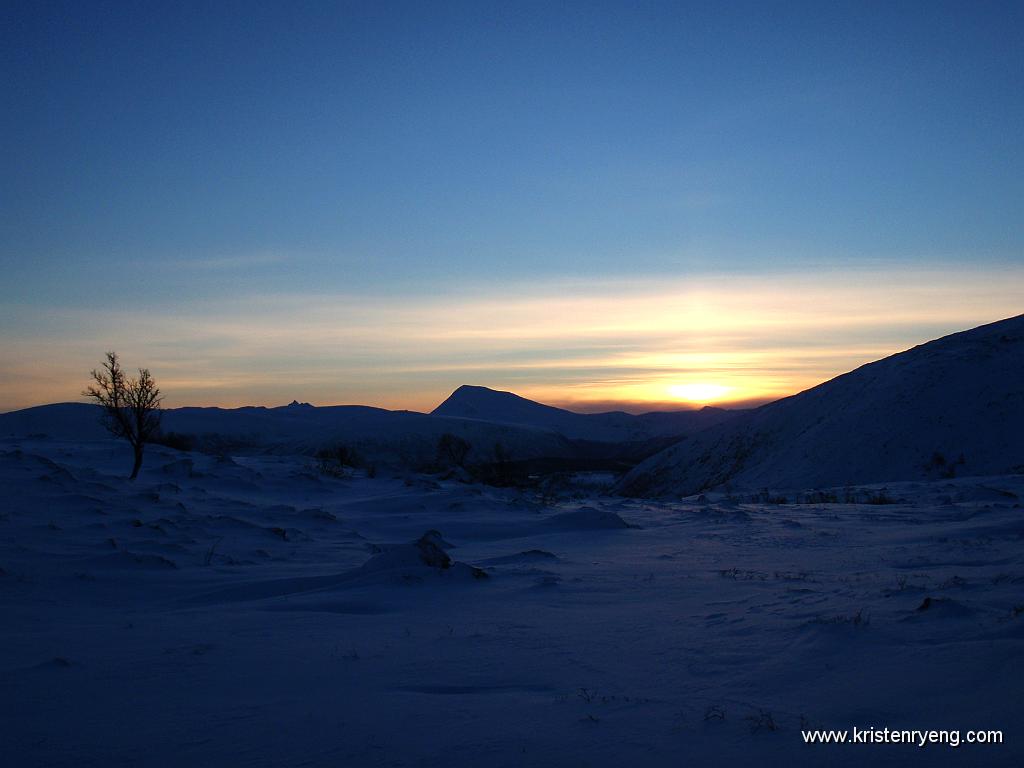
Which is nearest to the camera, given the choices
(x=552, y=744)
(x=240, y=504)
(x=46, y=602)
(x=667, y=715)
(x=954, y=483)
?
(x=552, y=744)

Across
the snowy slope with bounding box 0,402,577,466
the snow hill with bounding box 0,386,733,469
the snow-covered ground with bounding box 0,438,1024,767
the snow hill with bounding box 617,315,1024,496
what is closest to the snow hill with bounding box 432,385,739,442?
the snow hill with bounding box 0,386,733,469

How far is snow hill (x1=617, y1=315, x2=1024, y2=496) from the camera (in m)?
30.2

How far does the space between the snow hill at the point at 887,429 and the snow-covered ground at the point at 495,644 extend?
1967 cm

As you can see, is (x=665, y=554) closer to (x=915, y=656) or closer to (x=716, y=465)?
(x=915, y=656)

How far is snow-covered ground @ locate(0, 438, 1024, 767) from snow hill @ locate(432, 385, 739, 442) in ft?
374

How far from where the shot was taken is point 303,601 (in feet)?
25.3

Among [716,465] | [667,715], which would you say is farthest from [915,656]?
[716,465]

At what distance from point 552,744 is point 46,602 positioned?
6.20 m

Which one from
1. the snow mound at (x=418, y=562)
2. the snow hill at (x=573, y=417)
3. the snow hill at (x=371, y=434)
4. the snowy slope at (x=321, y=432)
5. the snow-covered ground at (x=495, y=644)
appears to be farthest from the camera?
the snow hill at (x=573, y=417)

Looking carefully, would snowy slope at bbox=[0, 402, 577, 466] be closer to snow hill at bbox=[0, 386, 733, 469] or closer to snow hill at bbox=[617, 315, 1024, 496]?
snow hill at bbox=[0, 386, 733, 469]

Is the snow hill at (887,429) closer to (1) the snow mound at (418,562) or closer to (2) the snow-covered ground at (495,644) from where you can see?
(2) the snow-covered ground at (495,644)

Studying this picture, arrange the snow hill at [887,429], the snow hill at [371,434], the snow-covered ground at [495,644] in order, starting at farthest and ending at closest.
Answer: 1. the snow hill at [371,434]
2. the snow hill at [887,429]
3. the snow-covered ground at [495,644]

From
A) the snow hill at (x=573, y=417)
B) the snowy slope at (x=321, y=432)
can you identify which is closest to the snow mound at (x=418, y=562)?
the snowy slope at (x=321, y=432)

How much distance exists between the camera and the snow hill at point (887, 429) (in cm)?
3017
